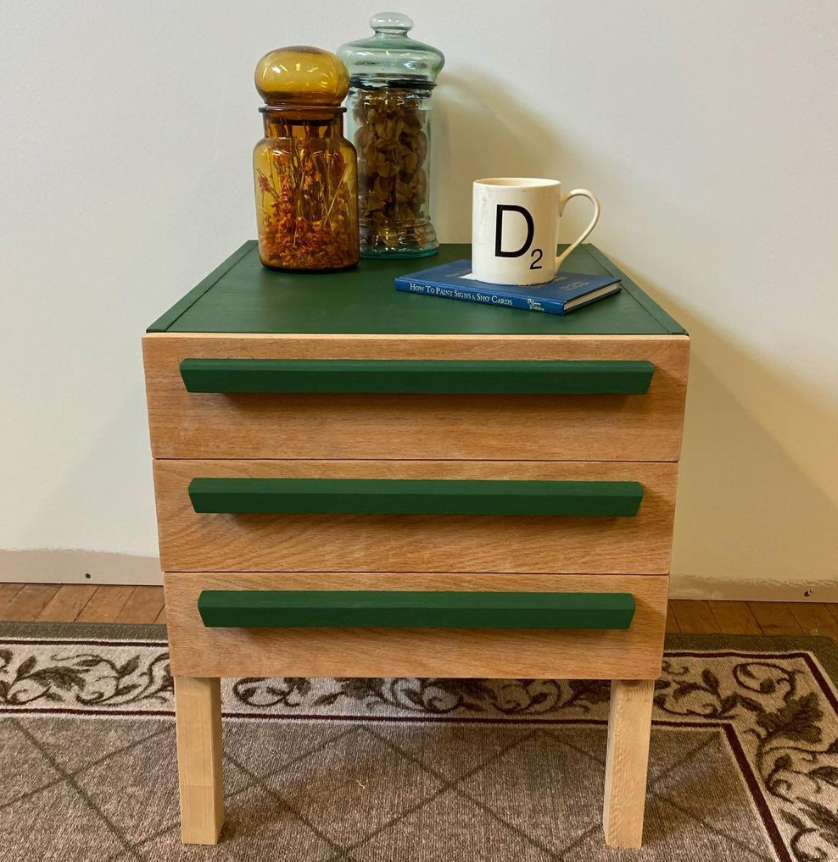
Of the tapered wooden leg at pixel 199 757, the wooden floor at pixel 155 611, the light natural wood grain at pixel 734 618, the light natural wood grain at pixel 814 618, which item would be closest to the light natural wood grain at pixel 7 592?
the wooden floor at pixel 155 611

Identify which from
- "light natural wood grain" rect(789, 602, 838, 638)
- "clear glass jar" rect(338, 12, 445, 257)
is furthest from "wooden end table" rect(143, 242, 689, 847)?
"light natural wood grain" rect(789, 602, 838, 638)

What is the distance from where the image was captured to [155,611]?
1.41 meters

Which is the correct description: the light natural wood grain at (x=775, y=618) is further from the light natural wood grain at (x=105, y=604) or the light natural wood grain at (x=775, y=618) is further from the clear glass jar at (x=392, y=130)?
the light natural wood grain at (x=105, y=604)

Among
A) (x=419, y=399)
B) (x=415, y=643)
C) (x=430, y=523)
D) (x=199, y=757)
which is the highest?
(x=419, y=399)

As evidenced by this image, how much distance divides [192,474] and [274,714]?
0.48 m

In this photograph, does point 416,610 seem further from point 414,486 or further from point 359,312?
→ point 359,312

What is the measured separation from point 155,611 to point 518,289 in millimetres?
848

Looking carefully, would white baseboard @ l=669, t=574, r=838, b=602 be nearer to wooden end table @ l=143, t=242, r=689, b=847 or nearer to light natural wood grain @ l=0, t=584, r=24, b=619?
wooden end table @ l=143, t=242, r=689, b=847

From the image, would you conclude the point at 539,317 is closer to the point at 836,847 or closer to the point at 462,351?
the point at 462,351

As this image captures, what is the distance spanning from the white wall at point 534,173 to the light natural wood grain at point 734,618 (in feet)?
0.14

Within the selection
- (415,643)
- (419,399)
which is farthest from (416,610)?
(419,399)

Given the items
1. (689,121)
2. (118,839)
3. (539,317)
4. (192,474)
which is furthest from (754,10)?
(118,839)

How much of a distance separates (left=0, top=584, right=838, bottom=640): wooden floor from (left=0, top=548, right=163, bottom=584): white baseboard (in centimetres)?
1

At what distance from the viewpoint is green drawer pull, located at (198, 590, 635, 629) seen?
33.3 inches
